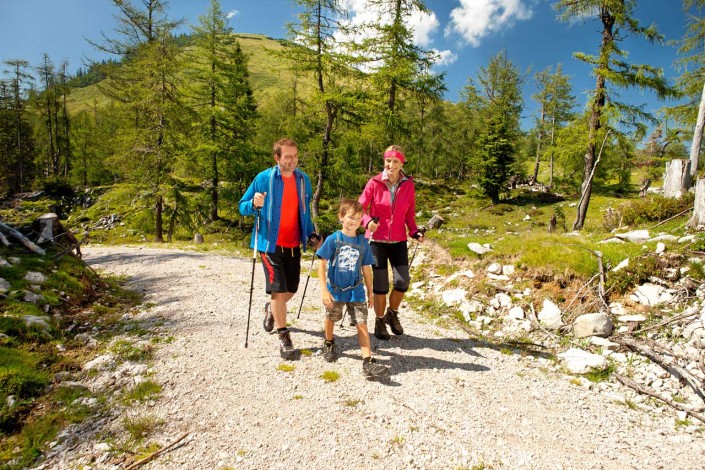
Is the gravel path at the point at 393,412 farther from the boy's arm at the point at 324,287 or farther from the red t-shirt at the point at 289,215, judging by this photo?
the red t-shirt at the point at 289,215

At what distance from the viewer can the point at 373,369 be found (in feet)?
14.0

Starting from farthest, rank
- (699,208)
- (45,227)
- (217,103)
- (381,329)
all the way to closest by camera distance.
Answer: (217,103) → (45,227) → (699,208) → (381,329)

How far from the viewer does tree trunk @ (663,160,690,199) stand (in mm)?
10422

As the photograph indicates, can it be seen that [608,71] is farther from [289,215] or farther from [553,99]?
[553,99]

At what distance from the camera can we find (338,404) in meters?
3.84

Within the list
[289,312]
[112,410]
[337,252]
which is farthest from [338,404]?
[289,312]

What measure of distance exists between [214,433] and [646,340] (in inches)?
235

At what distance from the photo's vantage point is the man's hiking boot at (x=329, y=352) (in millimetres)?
4762

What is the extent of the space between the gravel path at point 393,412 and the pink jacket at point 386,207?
183 centimetres

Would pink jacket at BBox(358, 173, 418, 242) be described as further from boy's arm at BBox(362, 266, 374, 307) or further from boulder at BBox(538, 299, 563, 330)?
boulder at BBox(538, 299, 563, 330)

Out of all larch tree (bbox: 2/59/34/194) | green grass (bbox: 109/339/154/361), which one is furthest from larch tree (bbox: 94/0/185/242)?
larch tree (bbox: 2/59/34/194)

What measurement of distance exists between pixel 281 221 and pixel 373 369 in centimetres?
237

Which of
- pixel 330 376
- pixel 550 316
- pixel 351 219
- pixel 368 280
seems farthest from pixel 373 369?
pixel 550 316

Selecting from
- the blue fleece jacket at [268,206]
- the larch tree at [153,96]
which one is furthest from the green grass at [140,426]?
the larch tree at [153,96]
